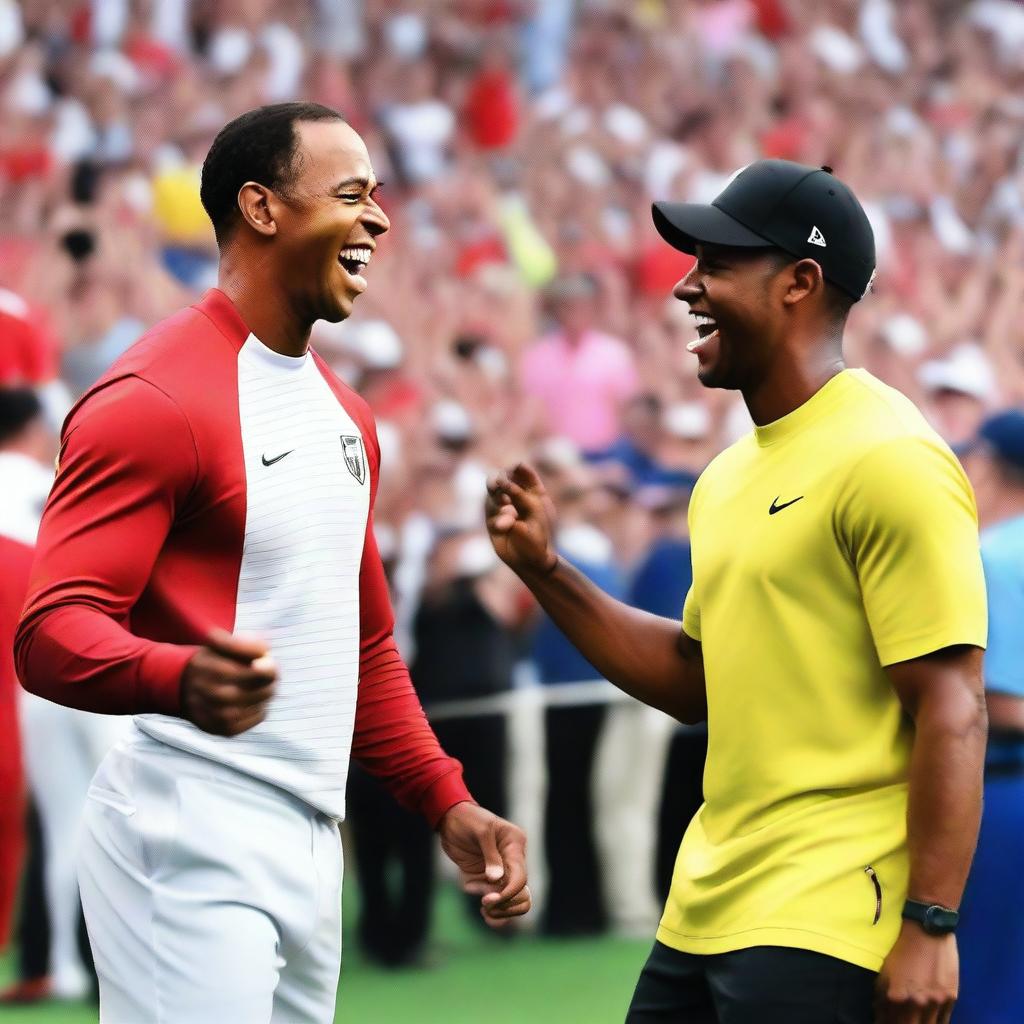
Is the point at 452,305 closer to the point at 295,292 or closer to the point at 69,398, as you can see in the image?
the point at 69,398

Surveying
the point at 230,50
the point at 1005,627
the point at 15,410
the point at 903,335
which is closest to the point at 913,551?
the point at 1005,627

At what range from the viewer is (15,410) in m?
7.42

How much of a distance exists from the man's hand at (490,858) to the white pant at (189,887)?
14.6 inches

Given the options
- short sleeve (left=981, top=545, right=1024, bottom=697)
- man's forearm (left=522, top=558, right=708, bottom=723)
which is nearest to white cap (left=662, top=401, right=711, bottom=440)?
short sleeve (left=981, top=545, right=1024, bottom=697)

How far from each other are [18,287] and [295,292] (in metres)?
7.15

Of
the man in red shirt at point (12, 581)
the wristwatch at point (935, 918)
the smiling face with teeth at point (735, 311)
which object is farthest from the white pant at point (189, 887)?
the man in red shirt at point (12, 581)

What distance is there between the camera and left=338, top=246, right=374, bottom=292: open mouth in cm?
372

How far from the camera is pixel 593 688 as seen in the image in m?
8.89

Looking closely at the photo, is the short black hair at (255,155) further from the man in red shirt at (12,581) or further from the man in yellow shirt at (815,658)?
the man in red shirt at (12,581)

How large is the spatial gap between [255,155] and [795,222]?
101cm

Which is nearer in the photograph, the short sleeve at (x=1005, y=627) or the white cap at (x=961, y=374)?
the short sleeve at (x=1005, y=627)

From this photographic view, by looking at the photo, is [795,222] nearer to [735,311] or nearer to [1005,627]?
[735,311]

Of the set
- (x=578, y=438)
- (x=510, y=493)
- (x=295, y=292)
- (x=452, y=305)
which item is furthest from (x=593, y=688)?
(x=295, y=292)

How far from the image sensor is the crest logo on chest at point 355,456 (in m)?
3.71
